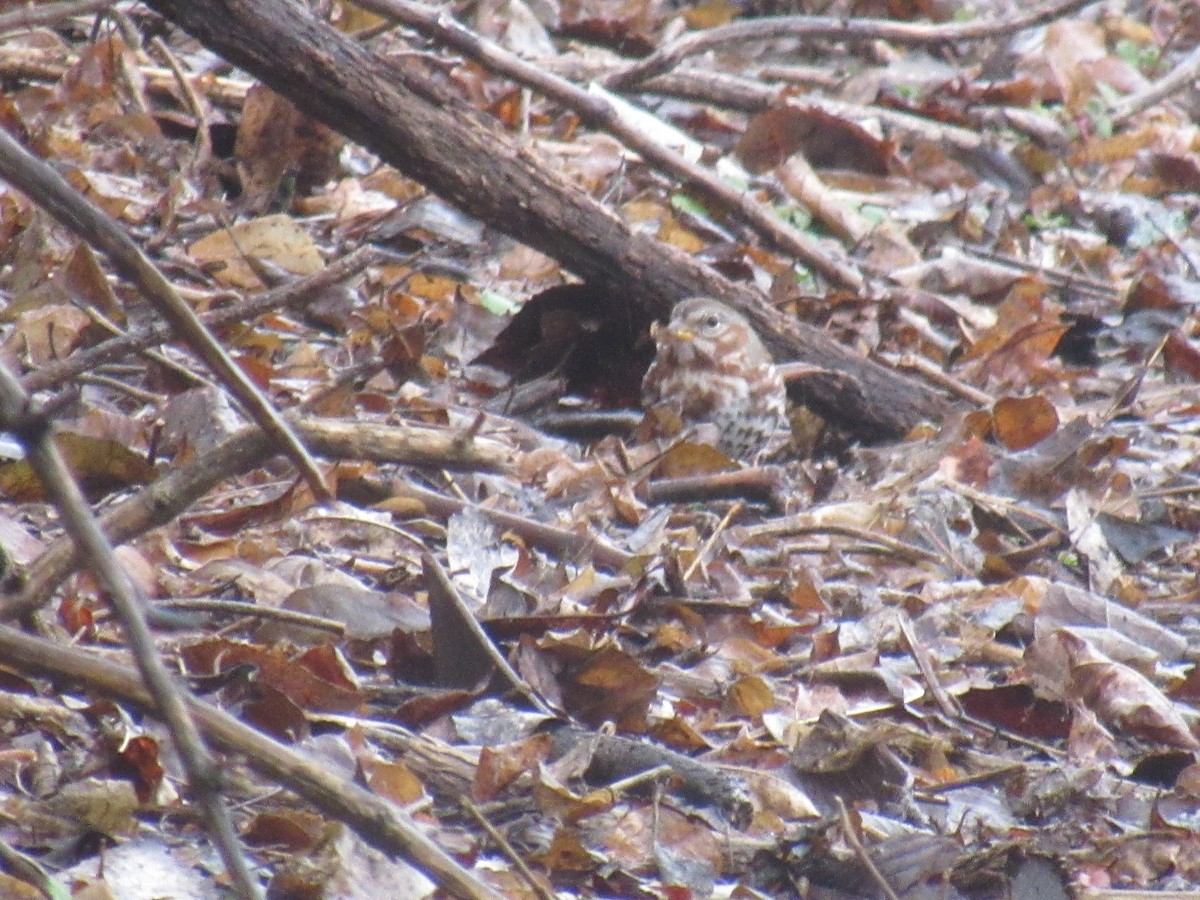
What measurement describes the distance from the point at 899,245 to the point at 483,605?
11.6 ft

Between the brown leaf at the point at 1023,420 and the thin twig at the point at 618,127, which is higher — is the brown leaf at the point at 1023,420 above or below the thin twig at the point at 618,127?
below

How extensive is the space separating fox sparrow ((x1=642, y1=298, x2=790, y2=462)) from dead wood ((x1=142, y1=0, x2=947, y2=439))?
0.33 feet

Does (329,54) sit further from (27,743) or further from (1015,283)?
(1015,283)

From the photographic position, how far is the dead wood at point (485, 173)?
381 centimetres

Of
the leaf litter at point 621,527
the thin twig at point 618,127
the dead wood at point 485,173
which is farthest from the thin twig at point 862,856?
the thin twig at point 618,127

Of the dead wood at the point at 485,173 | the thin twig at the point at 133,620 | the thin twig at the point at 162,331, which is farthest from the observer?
the dead wood at the point at 485,173

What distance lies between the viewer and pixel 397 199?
18.5ft

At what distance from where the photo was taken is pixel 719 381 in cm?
483

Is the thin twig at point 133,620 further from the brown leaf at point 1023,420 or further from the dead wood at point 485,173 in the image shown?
the brown leaf at point 1023,420

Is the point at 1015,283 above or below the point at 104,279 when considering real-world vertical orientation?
below

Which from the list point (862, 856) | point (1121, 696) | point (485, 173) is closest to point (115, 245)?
point (862, 856)

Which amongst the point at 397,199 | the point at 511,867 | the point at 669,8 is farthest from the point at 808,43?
the point at 511,867

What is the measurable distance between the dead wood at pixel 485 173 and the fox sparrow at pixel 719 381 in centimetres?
10

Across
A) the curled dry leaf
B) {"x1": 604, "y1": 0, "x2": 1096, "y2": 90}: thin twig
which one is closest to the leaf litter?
the curled dry leaf
